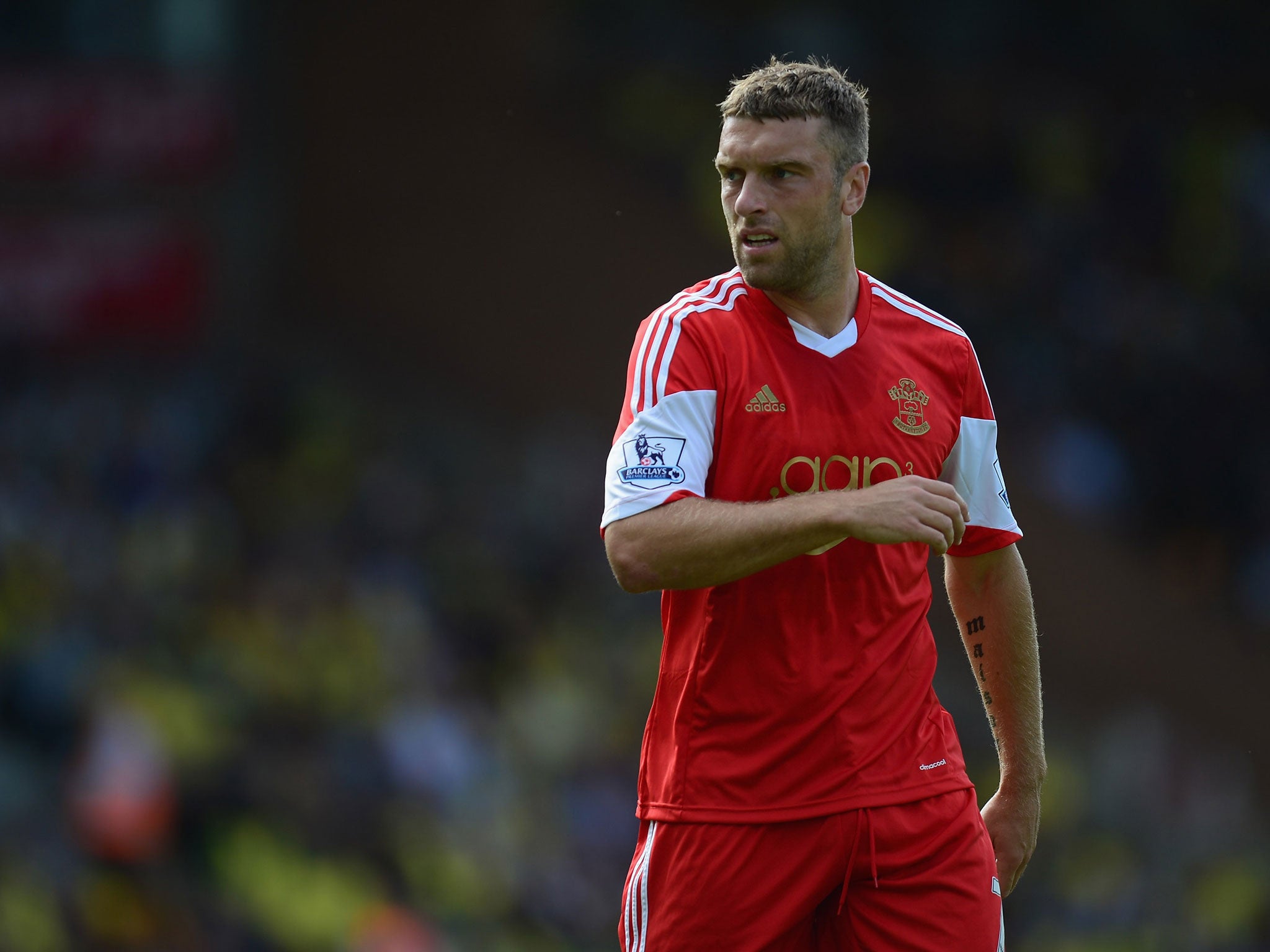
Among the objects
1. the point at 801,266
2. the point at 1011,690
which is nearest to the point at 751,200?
the point at 801,266

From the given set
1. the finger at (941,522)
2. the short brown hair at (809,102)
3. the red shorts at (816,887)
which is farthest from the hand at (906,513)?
the short brown hair at (809,102)

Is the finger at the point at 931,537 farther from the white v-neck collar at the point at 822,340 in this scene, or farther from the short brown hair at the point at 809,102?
the short brown hair at the point at 809,102

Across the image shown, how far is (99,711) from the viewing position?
31.2 ft

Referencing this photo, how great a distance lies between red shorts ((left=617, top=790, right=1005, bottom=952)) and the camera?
341 centimetres

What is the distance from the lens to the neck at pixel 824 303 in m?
3.62

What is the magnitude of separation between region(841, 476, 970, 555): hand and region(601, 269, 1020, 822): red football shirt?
26cm

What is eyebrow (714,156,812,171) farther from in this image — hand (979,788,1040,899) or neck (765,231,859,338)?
hand (979,788,1040,899)

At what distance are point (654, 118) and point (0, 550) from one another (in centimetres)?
781

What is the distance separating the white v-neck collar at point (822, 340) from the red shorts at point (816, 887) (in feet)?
3.11

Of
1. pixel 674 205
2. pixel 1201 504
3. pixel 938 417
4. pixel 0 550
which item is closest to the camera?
pixel 938 417

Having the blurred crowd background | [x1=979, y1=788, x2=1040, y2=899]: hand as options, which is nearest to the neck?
[x1=979, y1=788, x2=1040, y2=899]: hand

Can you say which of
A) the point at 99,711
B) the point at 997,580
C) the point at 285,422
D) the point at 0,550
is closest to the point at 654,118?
the point at 285,422

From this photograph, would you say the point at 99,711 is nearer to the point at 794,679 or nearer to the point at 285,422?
the point at 285,422

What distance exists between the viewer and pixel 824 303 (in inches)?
143
